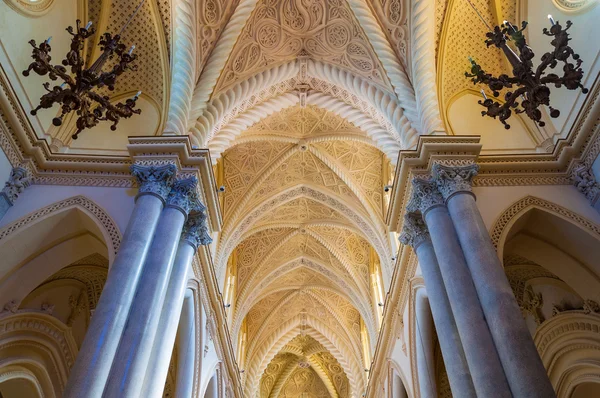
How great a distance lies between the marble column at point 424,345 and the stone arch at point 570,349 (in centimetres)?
172

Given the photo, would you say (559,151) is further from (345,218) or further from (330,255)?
(330,255)

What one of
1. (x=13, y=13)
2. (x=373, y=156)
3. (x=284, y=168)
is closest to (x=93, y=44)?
(x=13, y=13)

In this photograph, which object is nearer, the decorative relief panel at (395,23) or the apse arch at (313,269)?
the decorative relief panel at (395,23)

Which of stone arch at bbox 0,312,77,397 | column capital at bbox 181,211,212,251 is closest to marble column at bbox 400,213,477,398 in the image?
column capital at bbox 181,211,212,251

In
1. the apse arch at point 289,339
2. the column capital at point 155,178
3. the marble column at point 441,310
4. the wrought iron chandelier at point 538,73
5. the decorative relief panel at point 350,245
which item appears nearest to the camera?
the wrought iron chandelier at point 538,73

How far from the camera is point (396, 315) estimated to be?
10406 mm

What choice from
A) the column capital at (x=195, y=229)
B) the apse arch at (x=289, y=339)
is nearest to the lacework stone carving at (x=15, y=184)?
the column capital at (x=195, y=229)

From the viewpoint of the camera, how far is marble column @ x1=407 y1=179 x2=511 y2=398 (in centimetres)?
512

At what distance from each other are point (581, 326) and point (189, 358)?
6.47 m

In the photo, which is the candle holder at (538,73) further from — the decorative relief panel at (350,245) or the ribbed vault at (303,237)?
the decorative relief panel at (350,245)

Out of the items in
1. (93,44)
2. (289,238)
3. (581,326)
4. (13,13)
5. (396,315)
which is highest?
(289,238)

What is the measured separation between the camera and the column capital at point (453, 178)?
6941mm

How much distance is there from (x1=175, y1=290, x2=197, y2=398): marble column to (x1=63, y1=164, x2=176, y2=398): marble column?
239 centimetres

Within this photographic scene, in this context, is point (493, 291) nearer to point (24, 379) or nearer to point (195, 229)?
point (195, 229)
